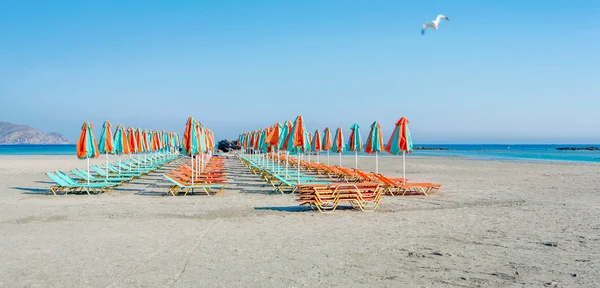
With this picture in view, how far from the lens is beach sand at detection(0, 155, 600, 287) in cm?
528

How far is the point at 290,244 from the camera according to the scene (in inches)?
273

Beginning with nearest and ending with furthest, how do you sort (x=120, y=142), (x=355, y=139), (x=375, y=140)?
1. (x=375, y=140)
2. (x=120, y=142)
3. (x=355, y=139)

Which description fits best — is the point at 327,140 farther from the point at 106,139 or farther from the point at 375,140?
the point at 106,139

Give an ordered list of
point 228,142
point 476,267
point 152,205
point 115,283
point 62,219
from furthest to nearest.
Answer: point 228,142, point 152,205, point 62,219, point 476,267, point 115,283

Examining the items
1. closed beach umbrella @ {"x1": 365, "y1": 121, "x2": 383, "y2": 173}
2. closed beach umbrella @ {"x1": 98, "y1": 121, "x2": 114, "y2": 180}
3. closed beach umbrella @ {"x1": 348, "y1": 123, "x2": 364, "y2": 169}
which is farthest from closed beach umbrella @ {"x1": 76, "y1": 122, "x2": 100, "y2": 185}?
closed beach umbrella @ {"x1": 348, "y1": 123, "x2": 364, "y2": 169}

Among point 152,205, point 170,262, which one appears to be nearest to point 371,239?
point 170,262

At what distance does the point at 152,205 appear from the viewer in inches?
436

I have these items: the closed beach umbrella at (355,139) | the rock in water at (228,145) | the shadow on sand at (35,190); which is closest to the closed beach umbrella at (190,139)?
the shadow on sand at (35,190)

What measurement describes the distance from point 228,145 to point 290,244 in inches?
2291

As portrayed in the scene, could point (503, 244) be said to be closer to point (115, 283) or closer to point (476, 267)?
point (476, 267)

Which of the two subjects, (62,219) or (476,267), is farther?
(62,219)

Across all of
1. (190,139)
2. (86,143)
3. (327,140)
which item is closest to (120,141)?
(86,143)

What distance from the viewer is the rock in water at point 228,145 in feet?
206

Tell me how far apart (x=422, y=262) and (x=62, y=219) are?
6.42m
